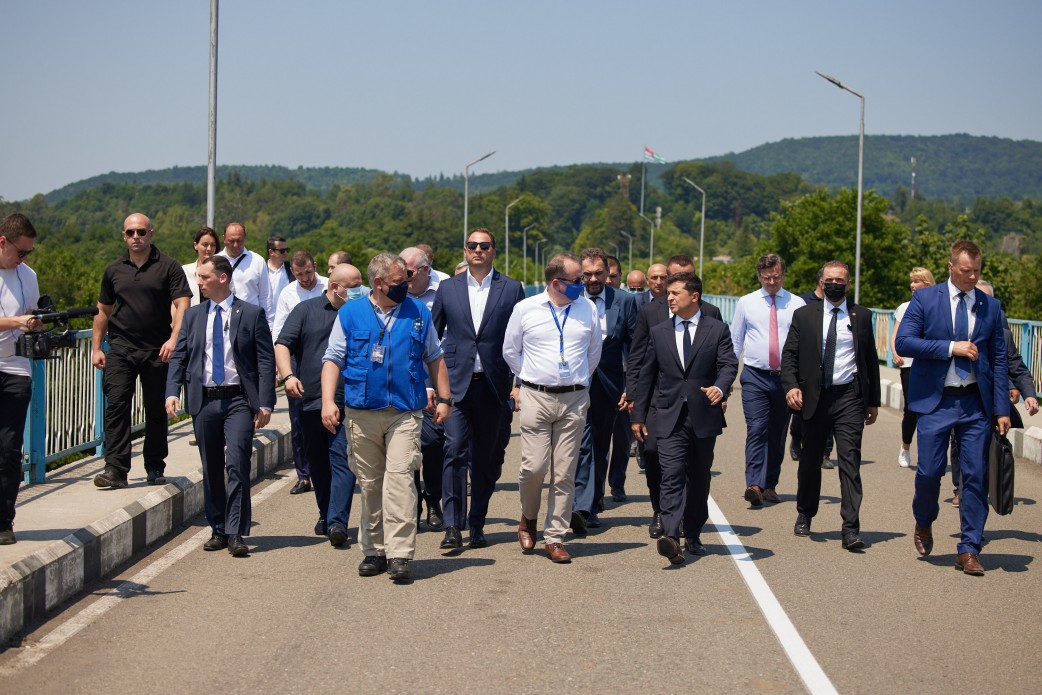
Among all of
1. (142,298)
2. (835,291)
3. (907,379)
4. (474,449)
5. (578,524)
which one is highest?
(835,291)

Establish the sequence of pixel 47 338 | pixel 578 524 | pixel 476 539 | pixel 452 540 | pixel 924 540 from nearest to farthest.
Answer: pixel 47 338, pixel 924 540, pixel 452 540, pixel 476 539, pixel 578 524

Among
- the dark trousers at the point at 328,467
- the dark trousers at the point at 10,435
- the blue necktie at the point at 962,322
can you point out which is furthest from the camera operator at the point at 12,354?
the blue necktie at the point at 962,322

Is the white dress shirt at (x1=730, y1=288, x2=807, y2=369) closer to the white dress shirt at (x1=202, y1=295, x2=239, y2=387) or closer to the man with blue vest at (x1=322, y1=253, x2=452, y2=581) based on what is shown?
the man with blue vest at (x1=322, y1=253, x2=452, y2=581)

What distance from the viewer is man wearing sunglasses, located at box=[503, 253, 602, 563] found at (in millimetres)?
7957

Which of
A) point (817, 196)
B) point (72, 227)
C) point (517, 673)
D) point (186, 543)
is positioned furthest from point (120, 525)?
point (72, 227)

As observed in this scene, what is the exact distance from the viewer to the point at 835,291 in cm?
873

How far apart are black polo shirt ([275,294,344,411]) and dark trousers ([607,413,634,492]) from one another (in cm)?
260

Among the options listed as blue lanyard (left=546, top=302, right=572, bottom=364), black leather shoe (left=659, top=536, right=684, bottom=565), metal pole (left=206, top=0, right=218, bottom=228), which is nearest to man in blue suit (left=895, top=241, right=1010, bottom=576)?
black leather shoe (left=659, top=536, right=684, bottom=565)

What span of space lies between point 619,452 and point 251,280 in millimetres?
3922

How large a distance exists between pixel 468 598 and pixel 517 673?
1.46 meters

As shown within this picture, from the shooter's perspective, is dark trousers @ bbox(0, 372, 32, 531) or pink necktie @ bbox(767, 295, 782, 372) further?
pink necktie @ bbox(767, 295, 782, 372)

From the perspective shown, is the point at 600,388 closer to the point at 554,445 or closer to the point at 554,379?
the point at 554,445

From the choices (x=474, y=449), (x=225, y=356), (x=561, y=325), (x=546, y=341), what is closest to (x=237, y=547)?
(x=225, y=356)

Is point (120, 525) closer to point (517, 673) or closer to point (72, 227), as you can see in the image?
point (517, 673)
